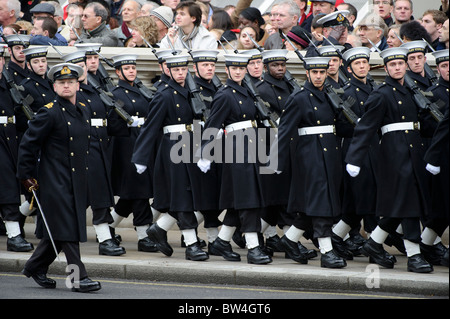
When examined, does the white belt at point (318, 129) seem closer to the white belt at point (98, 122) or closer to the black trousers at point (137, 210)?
the black trousers at point (137, 210)

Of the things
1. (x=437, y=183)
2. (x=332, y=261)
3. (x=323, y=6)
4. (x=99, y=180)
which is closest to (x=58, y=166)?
(x=99, y=180)

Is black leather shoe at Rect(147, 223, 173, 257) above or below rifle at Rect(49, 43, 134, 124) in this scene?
below

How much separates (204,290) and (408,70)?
3.22 metres

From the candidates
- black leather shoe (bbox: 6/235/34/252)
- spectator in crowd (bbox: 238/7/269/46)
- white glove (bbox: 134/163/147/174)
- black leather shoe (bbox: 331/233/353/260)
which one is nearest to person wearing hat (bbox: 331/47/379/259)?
black leather shoe (bbox: 331/233/353/260)

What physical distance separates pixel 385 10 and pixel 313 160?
4562 millimetres

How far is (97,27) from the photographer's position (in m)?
15.3

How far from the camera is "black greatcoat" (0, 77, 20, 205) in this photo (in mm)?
12703

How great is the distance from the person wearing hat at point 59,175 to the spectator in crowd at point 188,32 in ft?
12.8

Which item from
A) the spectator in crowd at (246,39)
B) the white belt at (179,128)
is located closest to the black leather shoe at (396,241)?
the white belt at (179,128)

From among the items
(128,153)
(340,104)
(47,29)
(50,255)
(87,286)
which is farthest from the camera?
(47,29)

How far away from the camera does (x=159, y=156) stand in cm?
1248

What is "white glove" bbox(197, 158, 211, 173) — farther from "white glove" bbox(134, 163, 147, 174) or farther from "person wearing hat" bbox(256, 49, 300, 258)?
"person wearing hat" bbox(256, 49, 300, 258)

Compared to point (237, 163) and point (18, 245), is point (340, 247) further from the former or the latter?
point (18, 245)

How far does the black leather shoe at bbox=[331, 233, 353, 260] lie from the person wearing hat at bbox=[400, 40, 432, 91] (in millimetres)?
1854
